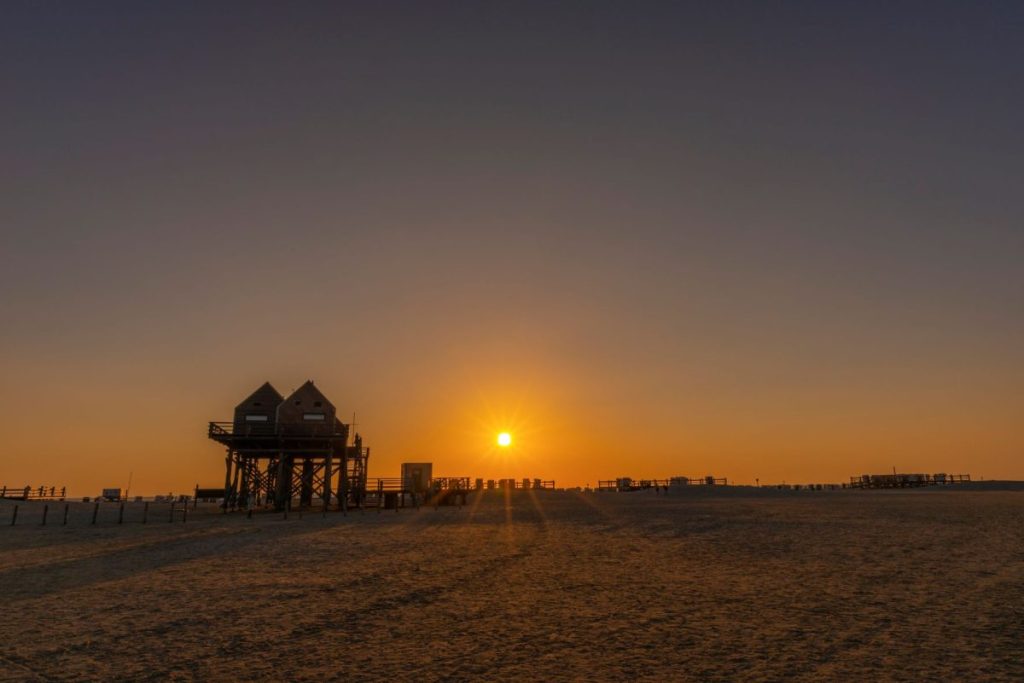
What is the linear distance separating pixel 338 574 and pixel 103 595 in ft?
17.8

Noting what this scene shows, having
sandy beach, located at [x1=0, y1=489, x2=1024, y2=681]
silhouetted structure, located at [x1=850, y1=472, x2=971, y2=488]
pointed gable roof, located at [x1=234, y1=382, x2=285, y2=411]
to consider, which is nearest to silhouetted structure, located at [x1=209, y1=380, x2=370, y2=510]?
pointed gable roof, located at [x1=234, y1=382, x2=285, y2=411]

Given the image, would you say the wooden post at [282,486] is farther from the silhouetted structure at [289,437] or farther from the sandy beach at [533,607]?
the sandy beach at [533,607]

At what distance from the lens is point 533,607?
43.1ft

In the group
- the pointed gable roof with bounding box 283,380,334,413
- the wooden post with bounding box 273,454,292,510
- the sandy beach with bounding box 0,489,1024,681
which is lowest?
the sandy beach with bounding box 0,489,1024,681

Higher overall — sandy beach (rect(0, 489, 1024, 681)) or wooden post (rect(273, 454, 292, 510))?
wooden post (rect(273, 454, 292, 510))

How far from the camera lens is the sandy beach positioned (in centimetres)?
937

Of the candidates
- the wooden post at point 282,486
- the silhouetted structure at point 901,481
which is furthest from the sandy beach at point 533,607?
the silhouetted structure at point 901,481

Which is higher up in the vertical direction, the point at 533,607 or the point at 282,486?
the point at 282,486

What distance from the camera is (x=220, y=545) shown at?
80.7ft

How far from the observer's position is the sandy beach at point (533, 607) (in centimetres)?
937

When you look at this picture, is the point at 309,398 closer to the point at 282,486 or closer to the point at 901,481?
the point at 282,486

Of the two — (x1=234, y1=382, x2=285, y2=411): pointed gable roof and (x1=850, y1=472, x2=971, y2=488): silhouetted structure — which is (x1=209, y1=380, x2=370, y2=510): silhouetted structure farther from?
(x1=850, y1=472, x2=971, y2=488): silhouetted structure

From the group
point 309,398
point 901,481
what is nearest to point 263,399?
point 309,398

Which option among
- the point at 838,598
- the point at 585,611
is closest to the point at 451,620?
the point at 585,611
